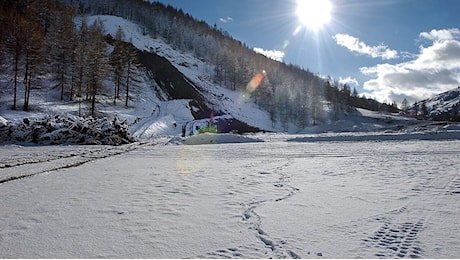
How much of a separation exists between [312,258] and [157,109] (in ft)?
187

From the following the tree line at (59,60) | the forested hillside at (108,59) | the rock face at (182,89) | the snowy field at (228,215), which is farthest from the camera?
the rock face at (182,89)

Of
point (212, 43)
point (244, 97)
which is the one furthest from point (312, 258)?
point (212, 43)

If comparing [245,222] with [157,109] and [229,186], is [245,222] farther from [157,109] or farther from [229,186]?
[157,109]

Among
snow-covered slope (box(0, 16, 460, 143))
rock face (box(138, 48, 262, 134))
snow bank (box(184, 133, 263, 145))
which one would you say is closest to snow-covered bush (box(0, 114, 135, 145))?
snow-covered slope (box(0, 16, 460, 143))

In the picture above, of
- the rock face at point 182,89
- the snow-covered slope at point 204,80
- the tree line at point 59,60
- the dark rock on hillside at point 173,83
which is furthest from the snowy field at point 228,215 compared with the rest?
the dark rock on hillside at point 173,83

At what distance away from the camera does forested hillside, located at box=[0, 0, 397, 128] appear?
40688mm

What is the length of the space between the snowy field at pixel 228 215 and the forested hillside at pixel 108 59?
34883 mm

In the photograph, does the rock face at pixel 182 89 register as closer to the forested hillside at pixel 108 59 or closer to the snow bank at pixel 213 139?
the forested hillside at pixel 108 59

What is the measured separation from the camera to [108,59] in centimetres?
5634

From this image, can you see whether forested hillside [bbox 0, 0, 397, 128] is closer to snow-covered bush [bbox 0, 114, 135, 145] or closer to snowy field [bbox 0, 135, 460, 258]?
snow-covered bush [bbox 0, 114, 135, 145]

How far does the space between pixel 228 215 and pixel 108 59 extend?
188 ft

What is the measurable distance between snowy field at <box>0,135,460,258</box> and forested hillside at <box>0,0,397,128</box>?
114 ft

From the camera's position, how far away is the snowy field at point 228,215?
3.96 meters

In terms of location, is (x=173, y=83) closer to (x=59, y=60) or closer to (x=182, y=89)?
(x=182, y=89)
